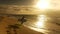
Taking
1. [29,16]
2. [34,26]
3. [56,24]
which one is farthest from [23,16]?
[56,24]

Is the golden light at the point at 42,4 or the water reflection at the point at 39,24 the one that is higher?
the golden light at the point at 42,4

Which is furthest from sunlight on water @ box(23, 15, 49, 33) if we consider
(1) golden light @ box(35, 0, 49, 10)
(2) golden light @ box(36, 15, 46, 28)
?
(1) golden light @ box(35, 0, 49, 10)

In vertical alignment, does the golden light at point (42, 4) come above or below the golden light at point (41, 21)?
above

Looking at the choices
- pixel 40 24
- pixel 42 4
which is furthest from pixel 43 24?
pixel 42 4

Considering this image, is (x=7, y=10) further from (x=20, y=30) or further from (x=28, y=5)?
(x=20, y=30)

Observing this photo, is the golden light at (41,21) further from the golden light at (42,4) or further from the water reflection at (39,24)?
the golden light at (42,4)

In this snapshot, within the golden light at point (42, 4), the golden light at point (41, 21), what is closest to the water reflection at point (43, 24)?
the golden light at point (41, 21)

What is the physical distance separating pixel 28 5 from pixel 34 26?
0.47 meters

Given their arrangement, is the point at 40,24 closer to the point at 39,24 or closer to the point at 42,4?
the point at 39,24

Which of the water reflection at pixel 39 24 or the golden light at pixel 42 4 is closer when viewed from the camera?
the water reflection at pixel 39 24

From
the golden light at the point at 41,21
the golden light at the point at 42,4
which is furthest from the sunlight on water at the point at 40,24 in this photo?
the golden light at the point at 42,4

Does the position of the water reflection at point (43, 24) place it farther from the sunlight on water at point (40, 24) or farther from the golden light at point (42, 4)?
the golden light at point (42, 4)

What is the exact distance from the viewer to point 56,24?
1539 mm

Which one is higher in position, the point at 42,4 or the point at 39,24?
the point at 42,4
